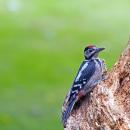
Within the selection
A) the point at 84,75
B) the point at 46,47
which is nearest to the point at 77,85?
the point at 84,75

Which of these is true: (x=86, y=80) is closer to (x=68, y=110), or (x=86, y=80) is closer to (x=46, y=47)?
(x=68, y=110)

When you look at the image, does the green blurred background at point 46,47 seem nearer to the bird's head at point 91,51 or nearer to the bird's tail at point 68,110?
the bird's head at point 91,51

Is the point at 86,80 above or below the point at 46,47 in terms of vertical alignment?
below

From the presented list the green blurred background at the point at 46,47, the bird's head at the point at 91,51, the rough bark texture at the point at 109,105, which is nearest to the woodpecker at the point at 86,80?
the bird's head at the point at 91,51

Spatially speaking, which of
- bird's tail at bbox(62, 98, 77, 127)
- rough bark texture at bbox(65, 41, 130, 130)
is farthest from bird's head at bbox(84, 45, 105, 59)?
bird's tail at bbox(62, 98, 77, 127)

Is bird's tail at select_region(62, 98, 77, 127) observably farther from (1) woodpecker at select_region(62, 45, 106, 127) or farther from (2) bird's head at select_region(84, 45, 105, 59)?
(2) bird's head at select_region(84, 45, 105, 59)

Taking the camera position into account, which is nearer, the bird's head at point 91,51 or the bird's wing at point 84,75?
the bird's wing at point 84,75

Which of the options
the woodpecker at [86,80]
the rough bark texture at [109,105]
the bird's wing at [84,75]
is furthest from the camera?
the bird's wing at [84,75]
